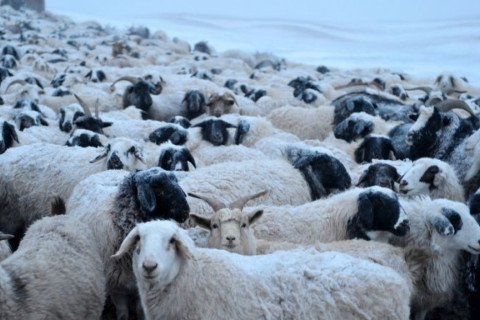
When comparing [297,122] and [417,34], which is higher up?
[297,122]

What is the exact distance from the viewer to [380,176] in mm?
6543

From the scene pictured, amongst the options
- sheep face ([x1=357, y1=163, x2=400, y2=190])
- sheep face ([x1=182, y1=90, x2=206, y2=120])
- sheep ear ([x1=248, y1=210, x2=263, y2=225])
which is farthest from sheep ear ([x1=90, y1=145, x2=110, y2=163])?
sheep face ([x1=182, y1=90, x2=206, y2=120])

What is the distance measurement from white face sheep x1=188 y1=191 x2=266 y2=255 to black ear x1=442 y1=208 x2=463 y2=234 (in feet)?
5.05

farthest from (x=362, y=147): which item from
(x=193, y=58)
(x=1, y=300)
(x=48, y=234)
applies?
(x=193, y=58)

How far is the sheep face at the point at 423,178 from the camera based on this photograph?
6203 millimetres

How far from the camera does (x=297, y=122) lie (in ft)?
32.6

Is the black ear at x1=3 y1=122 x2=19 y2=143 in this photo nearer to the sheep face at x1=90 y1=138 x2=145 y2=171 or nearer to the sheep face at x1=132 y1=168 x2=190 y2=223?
the sheep face at x1=90 y1=138 x2=145 y2=171

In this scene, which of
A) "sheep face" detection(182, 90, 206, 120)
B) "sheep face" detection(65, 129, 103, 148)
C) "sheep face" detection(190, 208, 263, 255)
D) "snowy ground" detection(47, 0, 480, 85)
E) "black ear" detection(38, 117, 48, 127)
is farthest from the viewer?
"snowy ground" detection(47, 0, 480, 85)

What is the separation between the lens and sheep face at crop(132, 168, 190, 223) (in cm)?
553

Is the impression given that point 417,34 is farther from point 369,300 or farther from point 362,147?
point 369,300

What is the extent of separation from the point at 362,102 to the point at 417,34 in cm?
3048

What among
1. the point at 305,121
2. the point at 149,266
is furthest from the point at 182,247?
the point at 305,121

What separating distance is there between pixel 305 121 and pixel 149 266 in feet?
20.9

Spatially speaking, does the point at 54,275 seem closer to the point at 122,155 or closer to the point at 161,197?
the point at 161,197
